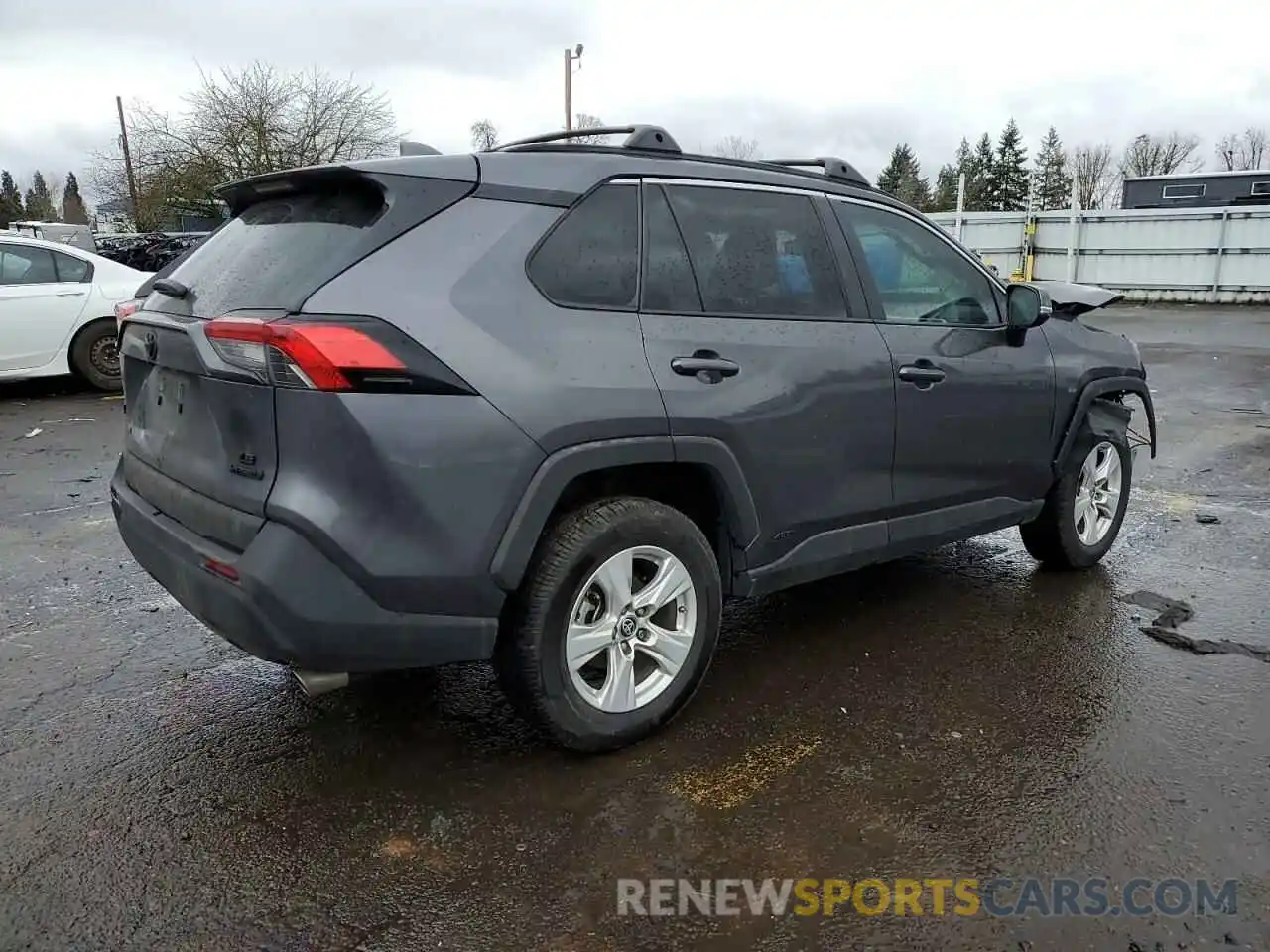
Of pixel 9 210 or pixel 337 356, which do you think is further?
pixel 9 210

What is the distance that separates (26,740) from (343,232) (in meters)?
2.01

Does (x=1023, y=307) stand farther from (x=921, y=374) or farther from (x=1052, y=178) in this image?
(x=1052, y=178)

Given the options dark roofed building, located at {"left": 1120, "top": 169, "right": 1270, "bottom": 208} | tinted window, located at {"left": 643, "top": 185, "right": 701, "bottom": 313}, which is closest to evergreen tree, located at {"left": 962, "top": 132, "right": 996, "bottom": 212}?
dark roofed building, located at {"left": 1120, "top": 169, "right": 1270, "bottom": 208}

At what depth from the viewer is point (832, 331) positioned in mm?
3381

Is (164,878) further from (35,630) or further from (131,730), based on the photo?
(35,630)

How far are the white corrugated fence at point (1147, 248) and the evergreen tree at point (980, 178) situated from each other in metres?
41.7

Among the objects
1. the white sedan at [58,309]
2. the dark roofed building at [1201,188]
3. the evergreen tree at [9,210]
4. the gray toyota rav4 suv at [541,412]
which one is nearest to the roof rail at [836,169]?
the gray toyota rav4 suv at [541,412]

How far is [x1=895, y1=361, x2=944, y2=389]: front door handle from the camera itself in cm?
356

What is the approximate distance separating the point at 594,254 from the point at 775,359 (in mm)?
716

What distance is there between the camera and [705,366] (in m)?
2.98

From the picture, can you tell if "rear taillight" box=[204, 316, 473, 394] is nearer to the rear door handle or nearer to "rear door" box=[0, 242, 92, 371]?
the rear door handle

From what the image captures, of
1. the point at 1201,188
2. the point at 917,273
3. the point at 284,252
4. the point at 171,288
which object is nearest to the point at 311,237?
the point at 284,252

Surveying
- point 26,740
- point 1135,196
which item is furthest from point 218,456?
point 1135,196

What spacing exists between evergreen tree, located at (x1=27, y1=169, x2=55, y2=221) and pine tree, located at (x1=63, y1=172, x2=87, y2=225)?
1.85 metres
